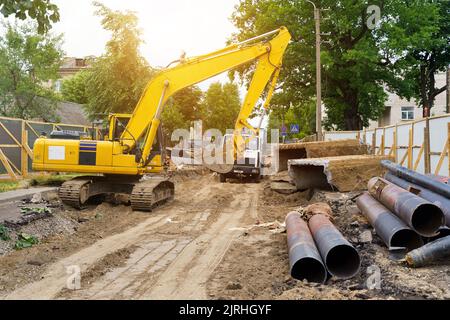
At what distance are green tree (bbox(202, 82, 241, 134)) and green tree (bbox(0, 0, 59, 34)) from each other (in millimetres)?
52664

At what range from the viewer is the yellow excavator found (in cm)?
1348

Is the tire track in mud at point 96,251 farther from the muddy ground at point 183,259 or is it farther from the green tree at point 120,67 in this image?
the green tree at point 120,67

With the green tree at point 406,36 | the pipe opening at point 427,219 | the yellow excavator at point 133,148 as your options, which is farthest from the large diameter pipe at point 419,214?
the green tree at point 406,36

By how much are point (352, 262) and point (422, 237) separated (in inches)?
47.3

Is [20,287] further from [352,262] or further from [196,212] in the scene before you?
[196,212]

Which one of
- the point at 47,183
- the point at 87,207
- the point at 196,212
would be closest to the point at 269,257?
the point at 196,212

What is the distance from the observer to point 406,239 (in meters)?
7.12

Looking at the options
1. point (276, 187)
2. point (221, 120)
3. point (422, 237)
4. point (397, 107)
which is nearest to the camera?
point (422, 237)

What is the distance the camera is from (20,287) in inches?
254

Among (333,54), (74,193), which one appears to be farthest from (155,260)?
(333,54)

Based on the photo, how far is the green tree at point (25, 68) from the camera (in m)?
30.2

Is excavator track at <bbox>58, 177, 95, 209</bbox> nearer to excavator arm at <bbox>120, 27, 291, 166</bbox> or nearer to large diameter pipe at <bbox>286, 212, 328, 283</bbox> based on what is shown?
excavator arm at <bbox>120, 27, 291, 166</bbox>

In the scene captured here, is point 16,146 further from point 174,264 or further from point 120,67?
point 120,67

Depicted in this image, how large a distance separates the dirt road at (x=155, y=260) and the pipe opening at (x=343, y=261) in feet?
5.60
